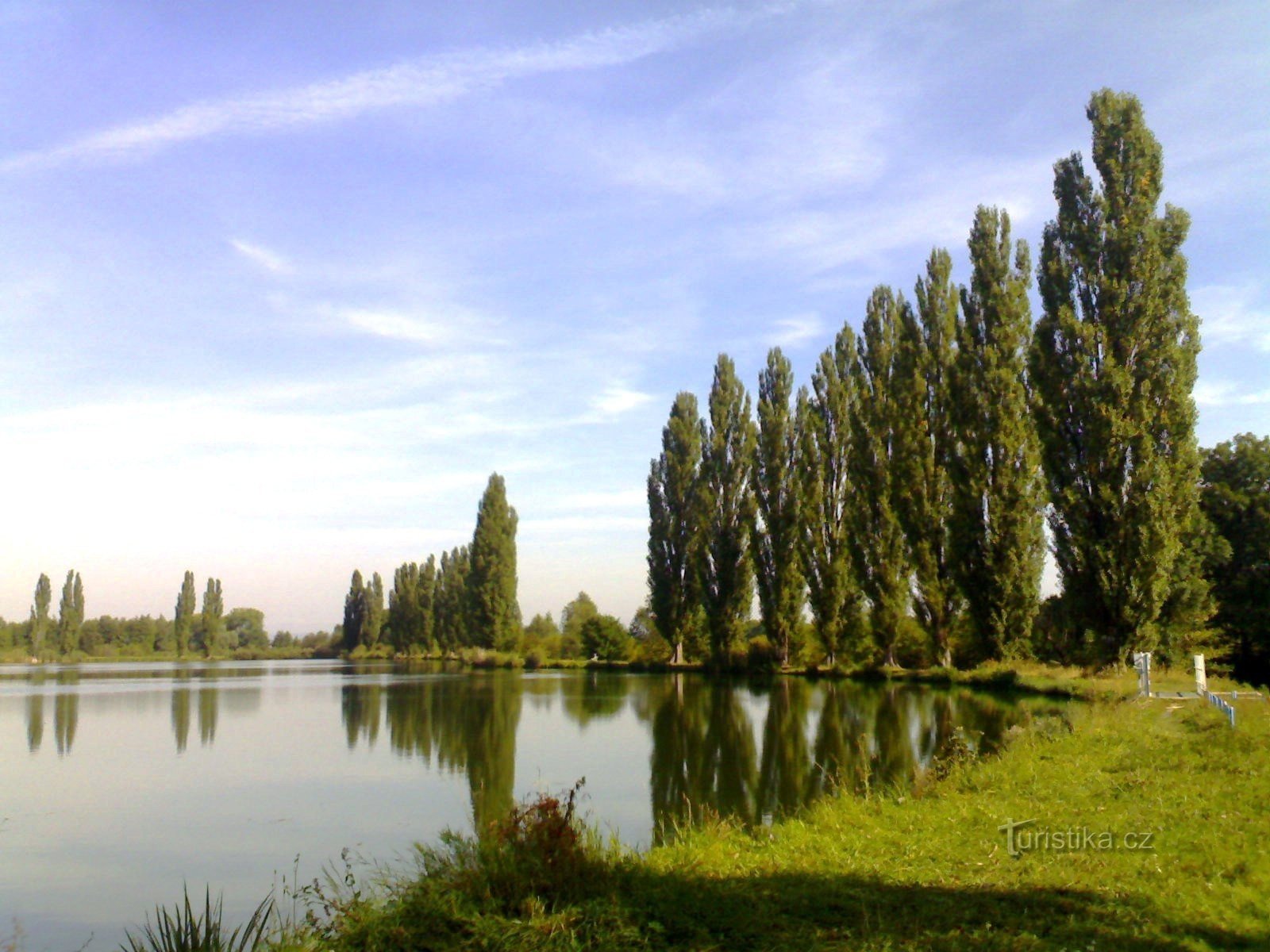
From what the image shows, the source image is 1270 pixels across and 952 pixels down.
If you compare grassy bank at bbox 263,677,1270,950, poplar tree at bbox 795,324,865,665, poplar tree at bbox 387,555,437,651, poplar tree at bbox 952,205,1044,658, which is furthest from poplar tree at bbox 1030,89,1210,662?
poplar tree at bbox 387,555,437,651

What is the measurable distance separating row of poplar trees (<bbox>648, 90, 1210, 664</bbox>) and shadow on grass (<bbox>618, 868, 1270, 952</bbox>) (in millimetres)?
15665

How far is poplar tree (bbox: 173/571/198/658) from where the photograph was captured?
73.5 m

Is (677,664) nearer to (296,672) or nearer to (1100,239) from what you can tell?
(296,672)

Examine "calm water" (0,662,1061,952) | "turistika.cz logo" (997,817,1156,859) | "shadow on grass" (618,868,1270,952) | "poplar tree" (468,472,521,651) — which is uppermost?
"poplar tree" (468,472,521,651)

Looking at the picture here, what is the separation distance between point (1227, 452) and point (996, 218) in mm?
8988

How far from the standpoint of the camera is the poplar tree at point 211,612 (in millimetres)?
75562

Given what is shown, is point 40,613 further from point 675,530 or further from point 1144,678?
point 1144,678

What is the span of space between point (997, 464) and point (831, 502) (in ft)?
29.3

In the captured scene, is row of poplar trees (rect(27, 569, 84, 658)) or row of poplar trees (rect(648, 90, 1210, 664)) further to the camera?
row of poplar trees (rect(27, 569, 84, 658))

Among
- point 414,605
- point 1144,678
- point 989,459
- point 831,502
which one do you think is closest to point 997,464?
point 989,459

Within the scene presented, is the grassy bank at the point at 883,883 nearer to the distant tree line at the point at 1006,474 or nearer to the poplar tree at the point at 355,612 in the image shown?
the distant tree line at the point at 1006,474

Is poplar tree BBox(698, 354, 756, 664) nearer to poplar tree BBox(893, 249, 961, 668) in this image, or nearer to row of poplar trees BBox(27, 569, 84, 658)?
poplar tree BBox(893, 249, 961, 668)

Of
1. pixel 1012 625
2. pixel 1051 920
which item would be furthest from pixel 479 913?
pixel 1012 625

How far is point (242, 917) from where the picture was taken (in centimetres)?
653
